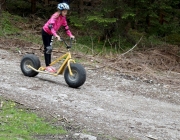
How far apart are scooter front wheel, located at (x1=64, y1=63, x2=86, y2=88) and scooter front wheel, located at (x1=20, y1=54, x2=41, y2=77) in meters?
1.01

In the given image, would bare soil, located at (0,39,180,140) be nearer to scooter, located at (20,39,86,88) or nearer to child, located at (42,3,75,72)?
scooter, located at (20,39,86,88)

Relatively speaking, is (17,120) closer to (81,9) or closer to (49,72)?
(49,72)

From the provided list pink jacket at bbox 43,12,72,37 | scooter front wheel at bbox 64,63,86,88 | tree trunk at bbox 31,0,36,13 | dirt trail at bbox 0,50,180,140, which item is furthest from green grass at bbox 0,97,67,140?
tree trunk at bbox 31,0,36,13

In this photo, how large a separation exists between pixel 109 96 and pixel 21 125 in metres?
3.25

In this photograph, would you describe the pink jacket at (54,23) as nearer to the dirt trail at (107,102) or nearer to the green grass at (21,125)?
the dirt trail at (107,102)

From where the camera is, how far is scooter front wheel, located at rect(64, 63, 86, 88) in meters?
9.57

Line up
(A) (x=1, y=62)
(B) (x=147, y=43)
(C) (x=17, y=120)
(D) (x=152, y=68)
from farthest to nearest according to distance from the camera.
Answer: (B) (x=147, y=43), (D) (x=152, y=68), (A) (x=1, y=62), (C) (x=17, y=120)

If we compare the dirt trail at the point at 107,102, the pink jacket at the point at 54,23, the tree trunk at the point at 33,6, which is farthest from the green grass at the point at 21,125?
the tree trunk at the point at 33,6

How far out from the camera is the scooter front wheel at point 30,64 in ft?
34.1

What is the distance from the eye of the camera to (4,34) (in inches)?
669

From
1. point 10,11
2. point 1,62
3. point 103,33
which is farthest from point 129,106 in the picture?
point 10,11

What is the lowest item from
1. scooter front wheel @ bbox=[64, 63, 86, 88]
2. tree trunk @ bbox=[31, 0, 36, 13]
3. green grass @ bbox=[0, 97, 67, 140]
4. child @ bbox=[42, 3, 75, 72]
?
green grass @ bbox=[0, 97, 67, 140]

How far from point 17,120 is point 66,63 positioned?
309cm

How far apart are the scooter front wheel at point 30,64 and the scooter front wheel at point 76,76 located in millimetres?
1015
